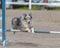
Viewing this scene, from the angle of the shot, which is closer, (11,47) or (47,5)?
(11,47)

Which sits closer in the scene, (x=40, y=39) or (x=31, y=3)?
(x=40, y=39)

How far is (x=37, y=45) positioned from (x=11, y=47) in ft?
2.14

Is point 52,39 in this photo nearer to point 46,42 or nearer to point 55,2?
point 46,42

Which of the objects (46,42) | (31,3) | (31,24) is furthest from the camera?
(31,3)

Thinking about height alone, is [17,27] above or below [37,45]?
above

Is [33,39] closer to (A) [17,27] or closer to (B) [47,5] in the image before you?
(A) [17,27]

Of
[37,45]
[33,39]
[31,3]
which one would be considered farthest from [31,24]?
[31,3]

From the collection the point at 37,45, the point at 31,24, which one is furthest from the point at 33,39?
the point at 31,24

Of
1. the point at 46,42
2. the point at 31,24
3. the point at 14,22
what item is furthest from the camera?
the point at 46,42

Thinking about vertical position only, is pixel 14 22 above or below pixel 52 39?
above

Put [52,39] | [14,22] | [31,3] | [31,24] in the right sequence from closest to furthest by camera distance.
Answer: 1. [31,24]
2. [14,22]
3. [52,39]
4. [31,3]

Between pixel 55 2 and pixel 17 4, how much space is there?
7.39 feet

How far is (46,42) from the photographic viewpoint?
7.50 meters

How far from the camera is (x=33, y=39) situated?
312 inches
